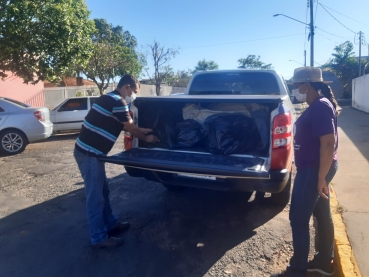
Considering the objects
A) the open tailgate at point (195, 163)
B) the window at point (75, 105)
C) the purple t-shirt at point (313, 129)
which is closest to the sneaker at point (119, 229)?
the open tailgate at point (195, 163)

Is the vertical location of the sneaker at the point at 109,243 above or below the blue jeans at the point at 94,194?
below

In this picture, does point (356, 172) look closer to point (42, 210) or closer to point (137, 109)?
point (137, 109)

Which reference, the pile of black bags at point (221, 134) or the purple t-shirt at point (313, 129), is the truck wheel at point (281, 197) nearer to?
the pile of black bags at point (221, 134)

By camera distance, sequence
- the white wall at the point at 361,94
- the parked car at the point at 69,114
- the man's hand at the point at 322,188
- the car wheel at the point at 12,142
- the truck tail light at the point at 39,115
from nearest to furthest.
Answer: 1. the man's hand at the point at 322,188
2. the car wheel at the point at 12,142
3. the truck tail light at the point at 39,115
4. the parked car at the point at 69,114
5. the white wall at the point at 361,94

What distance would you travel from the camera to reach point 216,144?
4.55 meters

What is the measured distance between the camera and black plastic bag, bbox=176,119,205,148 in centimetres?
486

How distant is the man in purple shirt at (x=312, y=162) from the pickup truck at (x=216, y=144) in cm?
56

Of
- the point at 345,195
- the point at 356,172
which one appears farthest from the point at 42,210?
the point at 356,172

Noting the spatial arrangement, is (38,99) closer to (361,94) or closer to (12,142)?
(12,142)

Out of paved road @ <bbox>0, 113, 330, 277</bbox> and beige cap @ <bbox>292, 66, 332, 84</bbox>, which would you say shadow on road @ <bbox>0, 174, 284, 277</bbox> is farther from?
beige cap @ <bbox>292, 66, 332, 84</bbox>

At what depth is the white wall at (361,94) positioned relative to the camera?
1959 centimetres

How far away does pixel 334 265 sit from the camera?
11.8ft

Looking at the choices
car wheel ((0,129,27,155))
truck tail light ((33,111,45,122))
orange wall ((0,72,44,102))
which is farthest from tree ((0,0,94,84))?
orange wall ((0,72,44,102))

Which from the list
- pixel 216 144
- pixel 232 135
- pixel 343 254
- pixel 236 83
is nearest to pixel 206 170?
pixel 216 144
